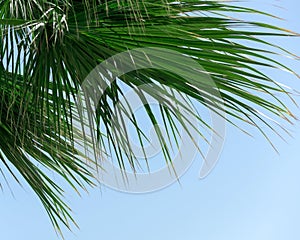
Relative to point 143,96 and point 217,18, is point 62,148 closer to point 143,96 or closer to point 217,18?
point 143,96

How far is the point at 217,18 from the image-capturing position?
178 centimetres

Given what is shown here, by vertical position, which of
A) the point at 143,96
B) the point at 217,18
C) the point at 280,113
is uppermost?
the point at 217,18

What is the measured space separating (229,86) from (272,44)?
7.4 inches

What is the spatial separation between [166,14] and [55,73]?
0.36 m

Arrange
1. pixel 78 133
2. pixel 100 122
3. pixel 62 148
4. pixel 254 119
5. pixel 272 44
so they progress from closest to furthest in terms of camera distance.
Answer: pixel 272 44 < pixel 254 119 < pixel 100 122 < pixel 62 148 < pixel 78 133

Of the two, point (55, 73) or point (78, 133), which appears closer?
point (55, 73)

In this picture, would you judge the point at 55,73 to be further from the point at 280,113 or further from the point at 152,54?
the point at 280,113

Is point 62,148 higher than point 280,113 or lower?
higher

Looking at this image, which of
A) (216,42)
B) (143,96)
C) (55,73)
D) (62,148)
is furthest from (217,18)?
(62,148)

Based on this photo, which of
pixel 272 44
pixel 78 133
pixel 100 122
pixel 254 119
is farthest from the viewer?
pixel 78 133

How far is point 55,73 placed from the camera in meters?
1.80

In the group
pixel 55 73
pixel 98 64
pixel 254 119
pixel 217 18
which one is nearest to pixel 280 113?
pixel 254 119

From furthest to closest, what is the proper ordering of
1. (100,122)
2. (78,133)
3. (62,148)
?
1. (78,133)
2. (62,148)
3. (100,122)

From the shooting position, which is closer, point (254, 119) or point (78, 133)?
point (254, 119)
